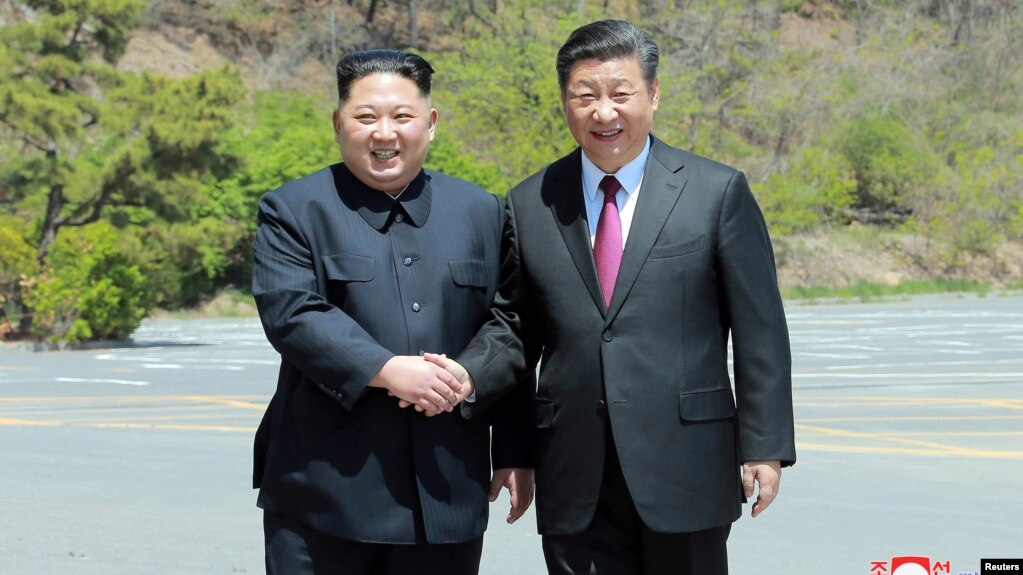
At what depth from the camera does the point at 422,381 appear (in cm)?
340

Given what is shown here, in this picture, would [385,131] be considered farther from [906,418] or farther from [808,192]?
[808,192]

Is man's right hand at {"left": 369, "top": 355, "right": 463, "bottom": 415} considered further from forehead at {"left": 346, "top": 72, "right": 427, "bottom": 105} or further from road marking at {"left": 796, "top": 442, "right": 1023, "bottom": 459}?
road marking at {"left": 796, "top": 442, "right": 1023, "bottom": 459}

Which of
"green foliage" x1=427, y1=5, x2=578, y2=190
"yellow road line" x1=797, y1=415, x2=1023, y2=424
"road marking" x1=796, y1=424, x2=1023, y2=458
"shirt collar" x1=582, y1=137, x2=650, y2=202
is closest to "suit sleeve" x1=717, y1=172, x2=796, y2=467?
"shirt collar" x1=582, y1=137, x2=650, y2=202

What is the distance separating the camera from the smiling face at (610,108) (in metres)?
3.71

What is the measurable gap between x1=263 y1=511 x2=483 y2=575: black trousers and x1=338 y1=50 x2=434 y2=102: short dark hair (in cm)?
114

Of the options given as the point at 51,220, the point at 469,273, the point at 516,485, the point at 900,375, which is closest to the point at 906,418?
the point at 900,375

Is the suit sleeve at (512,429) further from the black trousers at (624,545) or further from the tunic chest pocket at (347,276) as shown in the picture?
the tunic chest pocket at (347,276)

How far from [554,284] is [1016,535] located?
4.16 m

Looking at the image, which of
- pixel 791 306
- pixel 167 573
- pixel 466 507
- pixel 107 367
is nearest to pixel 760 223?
pixel 466 507

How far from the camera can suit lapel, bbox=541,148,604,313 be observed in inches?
144

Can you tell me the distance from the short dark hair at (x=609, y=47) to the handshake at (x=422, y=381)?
0.90 meters

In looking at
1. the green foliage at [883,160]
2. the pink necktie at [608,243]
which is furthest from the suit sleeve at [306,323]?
the green foliage at [883,160]

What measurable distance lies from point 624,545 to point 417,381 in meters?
0.75

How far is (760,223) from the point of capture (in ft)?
12.2
